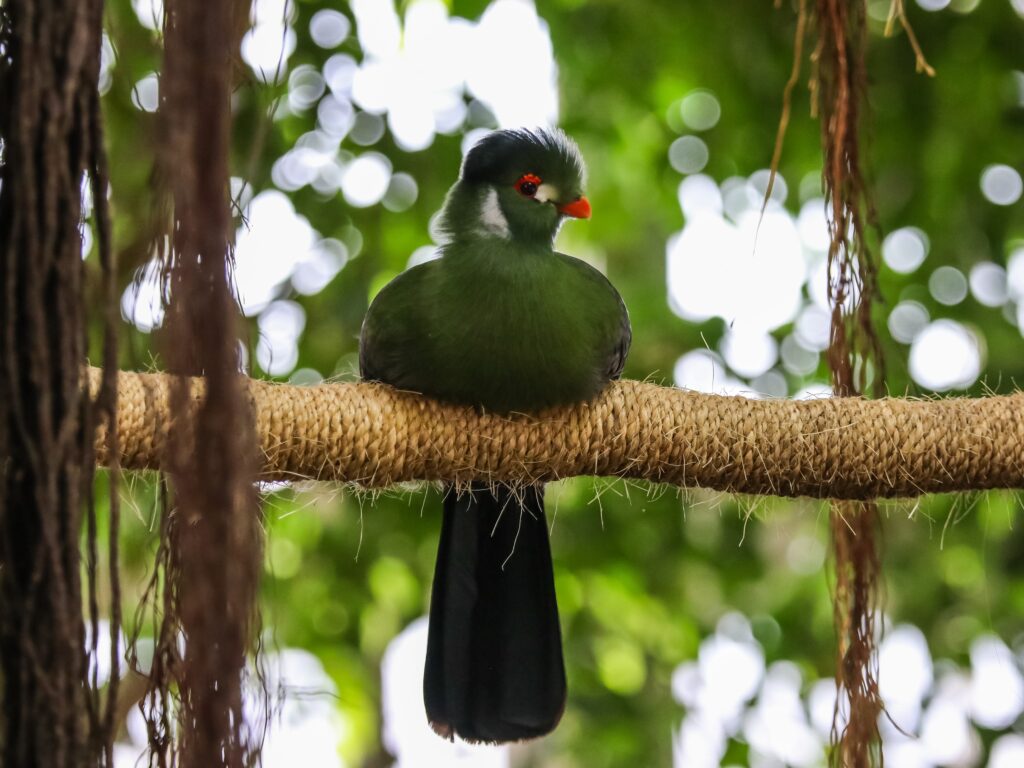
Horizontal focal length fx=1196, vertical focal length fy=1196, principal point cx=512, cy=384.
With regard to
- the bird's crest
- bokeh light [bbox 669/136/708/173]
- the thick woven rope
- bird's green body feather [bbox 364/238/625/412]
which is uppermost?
bokeh light [bbox 669/136/708/173]

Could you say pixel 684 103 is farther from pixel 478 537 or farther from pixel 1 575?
pixel 1 575

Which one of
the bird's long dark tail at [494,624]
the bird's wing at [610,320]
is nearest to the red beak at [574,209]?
the bird's wing at [610,320]

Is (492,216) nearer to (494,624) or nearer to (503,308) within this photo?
(503,308)

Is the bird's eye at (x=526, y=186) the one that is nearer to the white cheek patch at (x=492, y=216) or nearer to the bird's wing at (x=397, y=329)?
the white cheek patch at (x=492, y=216)

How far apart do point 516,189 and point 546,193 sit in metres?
0.06

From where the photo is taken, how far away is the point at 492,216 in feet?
7.45

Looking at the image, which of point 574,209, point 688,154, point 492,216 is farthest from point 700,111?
point 492,216

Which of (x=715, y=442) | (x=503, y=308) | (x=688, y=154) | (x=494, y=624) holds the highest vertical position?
(x=688, y=154)

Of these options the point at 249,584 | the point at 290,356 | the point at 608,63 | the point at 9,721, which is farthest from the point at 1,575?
the point at 608,63

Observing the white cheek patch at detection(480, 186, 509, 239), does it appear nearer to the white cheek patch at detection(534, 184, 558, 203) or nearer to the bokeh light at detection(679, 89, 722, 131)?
the white cheek patch at detection(534, 184, 558, 203)

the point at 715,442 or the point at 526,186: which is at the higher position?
the point at 526,186

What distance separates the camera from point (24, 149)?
0.88m

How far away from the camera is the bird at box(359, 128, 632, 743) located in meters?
2.04

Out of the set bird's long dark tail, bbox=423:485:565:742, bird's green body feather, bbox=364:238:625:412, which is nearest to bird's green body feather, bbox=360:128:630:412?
bird's green body feather, bbox=364:238:625:412
